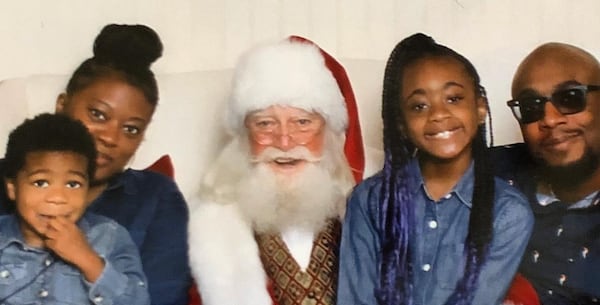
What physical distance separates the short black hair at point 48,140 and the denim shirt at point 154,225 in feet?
0.23

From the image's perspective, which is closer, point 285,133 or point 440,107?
point 440,107

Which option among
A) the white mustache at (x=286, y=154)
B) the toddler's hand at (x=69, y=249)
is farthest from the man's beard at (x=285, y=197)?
the toddler's hand at (x=69, y=249)

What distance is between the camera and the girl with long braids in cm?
97

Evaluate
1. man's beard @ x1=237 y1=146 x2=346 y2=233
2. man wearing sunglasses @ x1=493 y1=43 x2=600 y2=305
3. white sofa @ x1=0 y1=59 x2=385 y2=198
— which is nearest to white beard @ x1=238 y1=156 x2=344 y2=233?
man's beard @ x1=237 y1=146 x2=346 y2=233

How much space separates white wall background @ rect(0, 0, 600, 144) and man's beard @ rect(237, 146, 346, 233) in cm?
24

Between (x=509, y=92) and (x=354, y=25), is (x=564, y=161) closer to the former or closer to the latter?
(x=509, y=92)

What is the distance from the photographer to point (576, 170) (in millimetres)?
1036

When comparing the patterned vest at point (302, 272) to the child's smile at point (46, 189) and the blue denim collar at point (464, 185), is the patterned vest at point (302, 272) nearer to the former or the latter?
the blue denim collar at point (464, 185)

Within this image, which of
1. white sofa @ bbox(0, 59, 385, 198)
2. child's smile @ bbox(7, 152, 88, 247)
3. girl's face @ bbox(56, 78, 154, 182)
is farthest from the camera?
white sofa @ bbox(0, 59, 385, 198)

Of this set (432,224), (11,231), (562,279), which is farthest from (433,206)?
(11,231)

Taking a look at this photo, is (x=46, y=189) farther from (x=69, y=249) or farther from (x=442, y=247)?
(x=442, y=247)

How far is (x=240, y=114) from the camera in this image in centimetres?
112

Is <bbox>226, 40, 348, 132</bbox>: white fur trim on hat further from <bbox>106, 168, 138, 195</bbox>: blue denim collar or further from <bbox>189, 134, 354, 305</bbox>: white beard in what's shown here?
<bbox>106, 168, 138, 195</bbox>: blue denim collar

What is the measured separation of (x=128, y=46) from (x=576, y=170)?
55 cm
